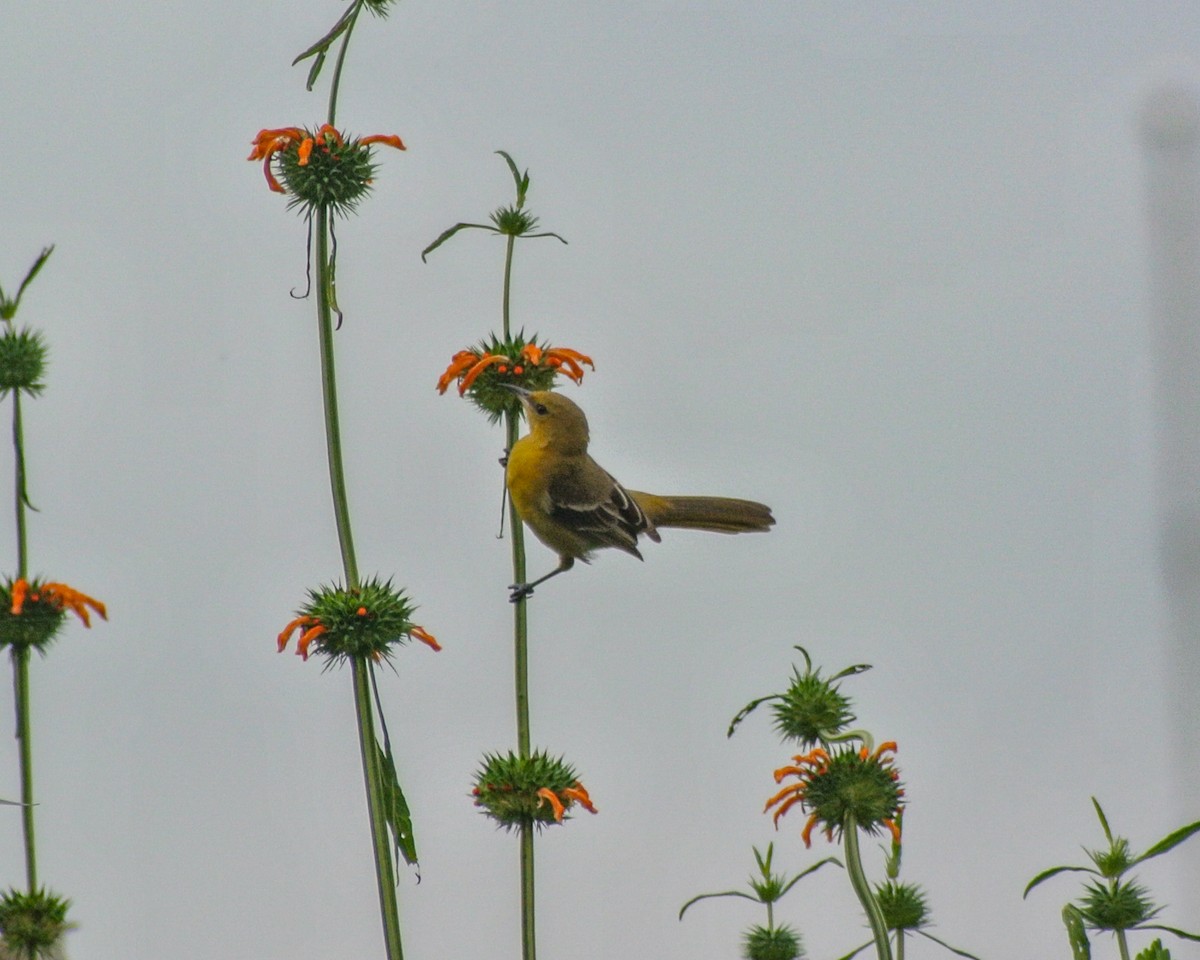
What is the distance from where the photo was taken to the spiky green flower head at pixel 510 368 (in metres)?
3.91

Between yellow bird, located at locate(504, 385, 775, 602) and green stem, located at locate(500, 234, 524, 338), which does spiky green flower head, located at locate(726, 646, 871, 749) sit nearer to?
green stem, located at locate(500, 234, 524, 338)

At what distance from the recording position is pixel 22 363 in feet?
11.3

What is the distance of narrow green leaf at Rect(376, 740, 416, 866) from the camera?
2.94 m

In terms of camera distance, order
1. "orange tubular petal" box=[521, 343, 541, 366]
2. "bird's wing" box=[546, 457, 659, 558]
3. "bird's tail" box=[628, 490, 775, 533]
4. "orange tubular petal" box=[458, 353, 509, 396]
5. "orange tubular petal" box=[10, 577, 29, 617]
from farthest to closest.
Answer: "bird's tail" box=[628, 490, 775, 533], "bird's wing" box=[546, 457, 659, 558], "orange tubular petal" box=[521, 343, 541, 366], "orange tubular petal" box=[458, 353, 509, 396], "orange tubular petal" box=[10, 577, 29, 617]

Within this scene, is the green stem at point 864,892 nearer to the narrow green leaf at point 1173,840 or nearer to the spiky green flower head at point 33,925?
the narrow green leaf at point 1173,840

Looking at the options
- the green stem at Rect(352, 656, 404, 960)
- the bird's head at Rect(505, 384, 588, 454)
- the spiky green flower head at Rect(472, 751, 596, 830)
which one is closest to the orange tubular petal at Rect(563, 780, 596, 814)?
the spiky green flower head at Rect(472, 751, 596, 830)

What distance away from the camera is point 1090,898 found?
3408mm

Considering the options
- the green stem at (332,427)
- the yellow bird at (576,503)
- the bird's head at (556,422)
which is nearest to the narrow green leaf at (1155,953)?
the green stem at (332,427)

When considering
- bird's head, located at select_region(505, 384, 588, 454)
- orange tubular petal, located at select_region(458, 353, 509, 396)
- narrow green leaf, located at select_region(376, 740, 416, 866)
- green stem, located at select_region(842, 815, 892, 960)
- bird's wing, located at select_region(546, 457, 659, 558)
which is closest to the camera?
green stem, located at select_region(842, 815, 892, 960)

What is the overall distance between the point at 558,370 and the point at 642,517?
3.07 metres

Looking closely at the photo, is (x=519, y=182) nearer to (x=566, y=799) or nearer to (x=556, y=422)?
(x=566, y=799)

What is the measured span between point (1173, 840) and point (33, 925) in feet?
6.80

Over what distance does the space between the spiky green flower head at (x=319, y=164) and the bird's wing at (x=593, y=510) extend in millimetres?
2878

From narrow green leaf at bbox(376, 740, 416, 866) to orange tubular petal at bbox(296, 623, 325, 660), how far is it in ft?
1.48
